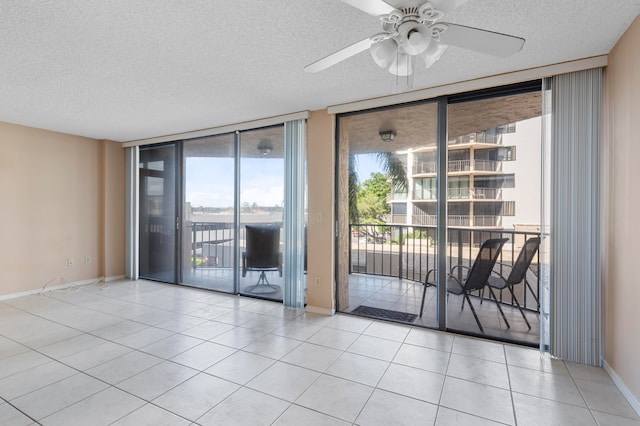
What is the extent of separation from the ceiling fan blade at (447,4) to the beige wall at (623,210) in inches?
60.9

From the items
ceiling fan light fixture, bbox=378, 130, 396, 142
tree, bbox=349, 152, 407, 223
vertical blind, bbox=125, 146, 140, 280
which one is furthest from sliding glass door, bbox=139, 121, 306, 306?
ceiling fan light fixture, bbox=378, 130, 396, 142

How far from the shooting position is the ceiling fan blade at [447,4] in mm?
1333

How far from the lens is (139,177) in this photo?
566 centimetres

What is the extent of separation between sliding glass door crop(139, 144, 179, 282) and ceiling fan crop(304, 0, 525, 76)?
4.43 meters

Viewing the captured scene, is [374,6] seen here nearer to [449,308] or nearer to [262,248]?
[449,308]

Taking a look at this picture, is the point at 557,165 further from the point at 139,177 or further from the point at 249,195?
the point at 139,177

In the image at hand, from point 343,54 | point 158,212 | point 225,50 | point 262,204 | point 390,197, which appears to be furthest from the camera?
point 158,212

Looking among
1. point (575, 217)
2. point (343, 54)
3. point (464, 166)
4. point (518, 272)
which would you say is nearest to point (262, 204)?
point (464, 166)

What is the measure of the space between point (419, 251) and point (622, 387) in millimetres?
2297

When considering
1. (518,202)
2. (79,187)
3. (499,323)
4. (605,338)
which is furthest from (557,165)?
(79,187)

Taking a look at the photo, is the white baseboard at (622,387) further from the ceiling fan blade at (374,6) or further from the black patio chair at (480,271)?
the ceiling fan blade at (374,6)

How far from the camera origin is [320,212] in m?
3.88

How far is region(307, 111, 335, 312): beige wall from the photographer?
3.81 m

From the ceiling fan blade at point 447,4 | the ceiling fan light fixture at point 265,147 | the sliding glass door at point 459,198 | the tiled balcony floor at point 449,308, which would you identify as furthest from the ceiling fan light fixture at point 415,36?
the ceiling fan light fixture at point 265,147
